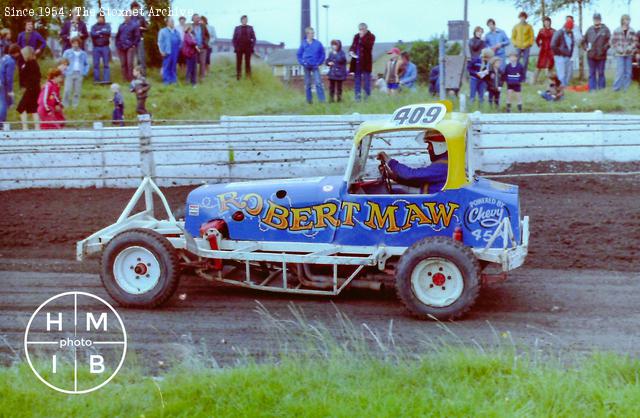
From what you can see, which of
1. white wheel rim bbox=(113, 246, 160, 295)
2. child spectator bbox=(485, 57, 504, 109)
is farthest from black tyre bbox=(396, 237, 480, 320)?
child spectator bbox=(485, 57, 504, 109)

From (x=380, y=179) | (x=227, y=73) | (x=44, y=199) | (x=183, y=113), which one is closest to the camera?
(x=380, y=179)

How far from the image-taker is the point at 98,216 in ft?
40.2

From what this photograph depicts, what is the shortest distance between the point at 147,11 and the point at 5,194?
11.9 feet

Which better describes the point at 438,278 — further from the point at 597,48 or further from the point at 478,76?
the point at 597,48

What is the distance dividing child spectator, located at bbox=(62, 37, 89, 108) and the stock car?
7313mm

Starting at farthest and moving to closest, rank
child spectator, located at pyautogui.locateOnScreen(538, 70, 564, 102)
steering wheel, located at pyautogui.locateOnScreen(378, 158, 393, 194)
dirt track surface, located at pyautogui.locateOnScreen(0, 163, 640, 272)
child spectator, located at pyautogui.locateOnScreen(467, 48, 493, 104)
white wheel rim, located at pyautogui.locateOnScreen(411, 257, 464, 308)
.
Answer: child spectator, located at pyautogui.locateOnScreen(538, 70, 564, 102), child spectator, located at pyautogui.locateOnScreen(467, 48, 493, 104), dirt track surface, located at pyautogui.locateOnScreen(0, 163, 640, 272), steering wheel, located at pyautogui.locateOnScreen(378, 158, 393, 194), white wheel rim, located at pyautogui.locateOnScreen(411, 257, 464, 308)

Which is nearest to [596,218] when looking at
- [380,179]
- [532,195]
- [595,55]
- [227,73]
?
[532,195]

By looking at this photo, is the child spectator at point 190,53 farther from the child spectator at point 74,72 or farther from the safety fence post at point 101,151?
the safety fence post at point 101,151

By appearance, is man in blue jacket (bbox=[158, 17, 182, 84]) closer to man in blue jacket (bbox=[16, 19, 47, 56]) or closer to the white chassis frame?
Result: man in blue jacket (bbox=[16, 19, 47, 56])

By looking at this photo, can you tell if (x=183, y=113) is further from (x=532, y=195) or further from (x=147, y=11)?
(x=532, y=195)

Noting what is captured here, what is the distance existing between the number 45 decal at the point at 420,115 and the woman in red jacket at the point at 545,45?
33.7 feet

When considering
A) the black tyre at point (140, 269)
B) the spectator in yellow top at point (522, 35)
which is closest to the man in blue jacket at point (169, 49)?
the spectator in yellow top at point (522, 35)

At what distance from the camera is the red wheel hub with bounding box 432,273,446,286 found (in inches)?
314

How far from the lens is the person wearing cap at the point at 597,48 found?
17.4 meters
